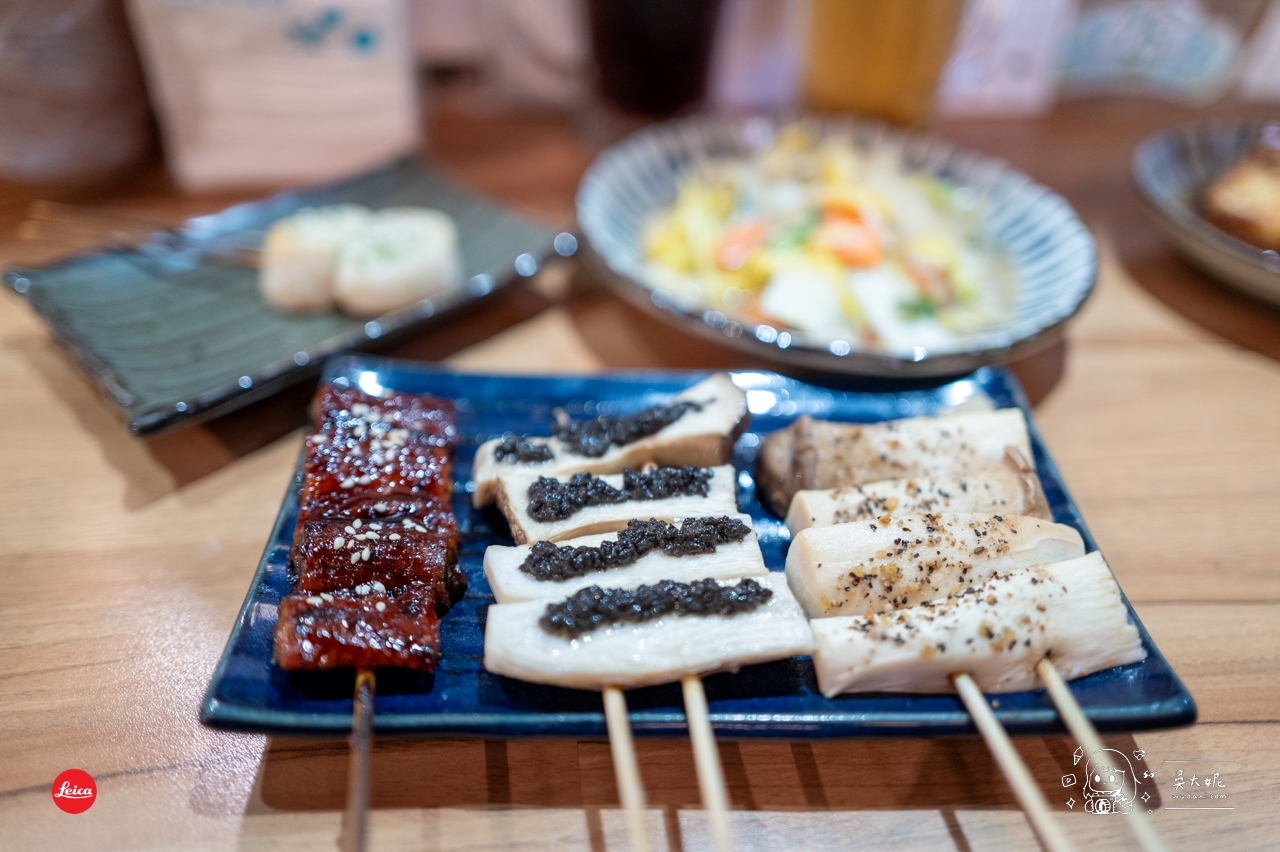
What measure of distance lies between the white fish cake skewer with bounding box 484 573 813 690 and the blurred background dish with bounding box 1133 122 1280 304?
2.73 meters

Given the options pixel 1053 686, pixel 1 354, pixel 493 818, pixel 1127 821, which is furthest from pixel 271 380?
pixel 1127 821

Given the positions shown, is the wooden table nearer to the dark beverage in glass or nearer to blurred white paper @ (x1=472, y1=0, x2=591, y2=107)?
the dark beverage in glass

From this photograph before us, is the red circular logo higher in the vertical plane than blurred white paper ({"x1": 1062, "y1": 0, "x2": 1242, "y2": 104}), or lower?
lower

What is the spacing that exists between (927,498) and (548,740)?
1.22 metres

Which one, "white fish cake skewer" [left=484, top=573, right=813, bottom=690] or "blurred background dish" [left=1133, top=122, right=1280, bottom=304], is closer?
"white fish cake skewer" [left=484, top=573, right=813, bottom=690]

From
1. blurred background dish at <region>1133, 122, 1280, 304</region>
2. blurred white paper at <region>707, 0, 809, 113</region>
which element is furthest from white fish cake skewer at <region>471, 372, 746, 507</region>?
blurred white paper at <region>707, 0, 809, 113</region>

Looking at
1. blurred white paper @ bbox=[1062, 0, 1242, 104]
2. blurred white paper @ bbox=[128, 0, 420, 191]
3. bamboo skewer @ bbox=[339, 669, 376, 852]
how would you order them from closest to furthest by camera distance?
bamboo skewer @ bbox=[339, 669, 376, 852], blurred white paper @ bbox=[128, 0, 420, 191], blurred white paper @ bbox=[1062, 0, 1242, 104]

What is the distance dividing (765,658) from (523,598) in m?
0.59

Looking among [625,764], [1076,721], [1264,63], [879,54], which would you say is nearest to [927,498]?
[1076,721]

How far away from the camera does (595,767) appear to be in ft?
5.84

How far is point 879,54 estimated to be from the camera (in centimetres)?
382

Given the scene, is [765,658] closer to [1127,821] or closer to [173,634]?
[1127,821]

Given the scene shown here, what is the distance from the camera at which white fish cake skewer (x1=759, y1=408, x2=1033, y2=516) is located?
227 cm

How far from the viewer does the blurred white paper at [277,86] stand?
135 inches
